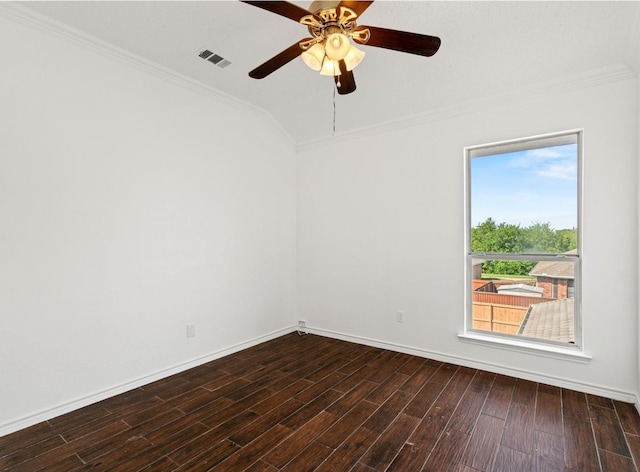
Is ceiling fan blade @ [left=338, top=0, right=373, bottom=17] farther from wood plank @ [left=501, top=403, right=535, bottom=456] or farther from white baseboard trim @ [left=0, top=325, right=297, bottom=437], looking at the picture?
white baseboard trim @ [left=0, top=325, right=297, bottom=437]

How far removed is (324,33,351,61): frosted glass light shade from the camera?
178 cm

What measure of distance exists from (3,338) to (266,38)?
281cm

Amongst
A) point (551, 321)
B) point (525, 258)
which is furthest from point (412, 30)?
point (551, 321)

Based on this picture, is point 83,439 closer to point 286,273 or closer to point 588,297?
point 286,273

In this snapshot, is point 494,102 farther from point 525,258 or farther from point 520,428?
point 520,428

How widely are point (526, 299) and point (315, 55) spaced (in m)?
2.84

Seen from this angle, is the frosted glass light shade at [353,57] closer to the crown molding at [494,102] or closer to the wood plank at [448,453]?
the crown molding at [494,102]

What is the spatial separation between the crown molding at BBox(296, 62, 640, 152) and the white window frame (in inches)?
14.5

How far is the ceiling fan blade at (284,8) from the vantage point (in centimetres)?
157

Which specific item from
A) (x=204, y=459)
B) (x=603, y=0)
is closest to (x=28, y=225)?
(x=204, y=459)

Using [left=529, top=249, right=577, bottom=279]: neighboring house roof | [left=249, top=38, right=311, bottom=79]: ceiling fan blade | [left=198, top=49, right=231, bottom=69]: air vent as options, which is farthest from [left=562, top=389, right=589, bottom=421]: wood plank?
[left=198, top=49, right=231, bottom=69]: air vent

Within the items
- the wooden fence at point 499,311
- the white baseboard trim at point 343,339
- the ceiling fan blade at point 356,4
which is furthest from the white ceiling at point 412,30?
the white baseboard trim at point 343,339

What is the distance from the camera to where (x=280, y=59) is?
2.04m

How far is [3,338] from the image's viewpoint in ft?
7.07
